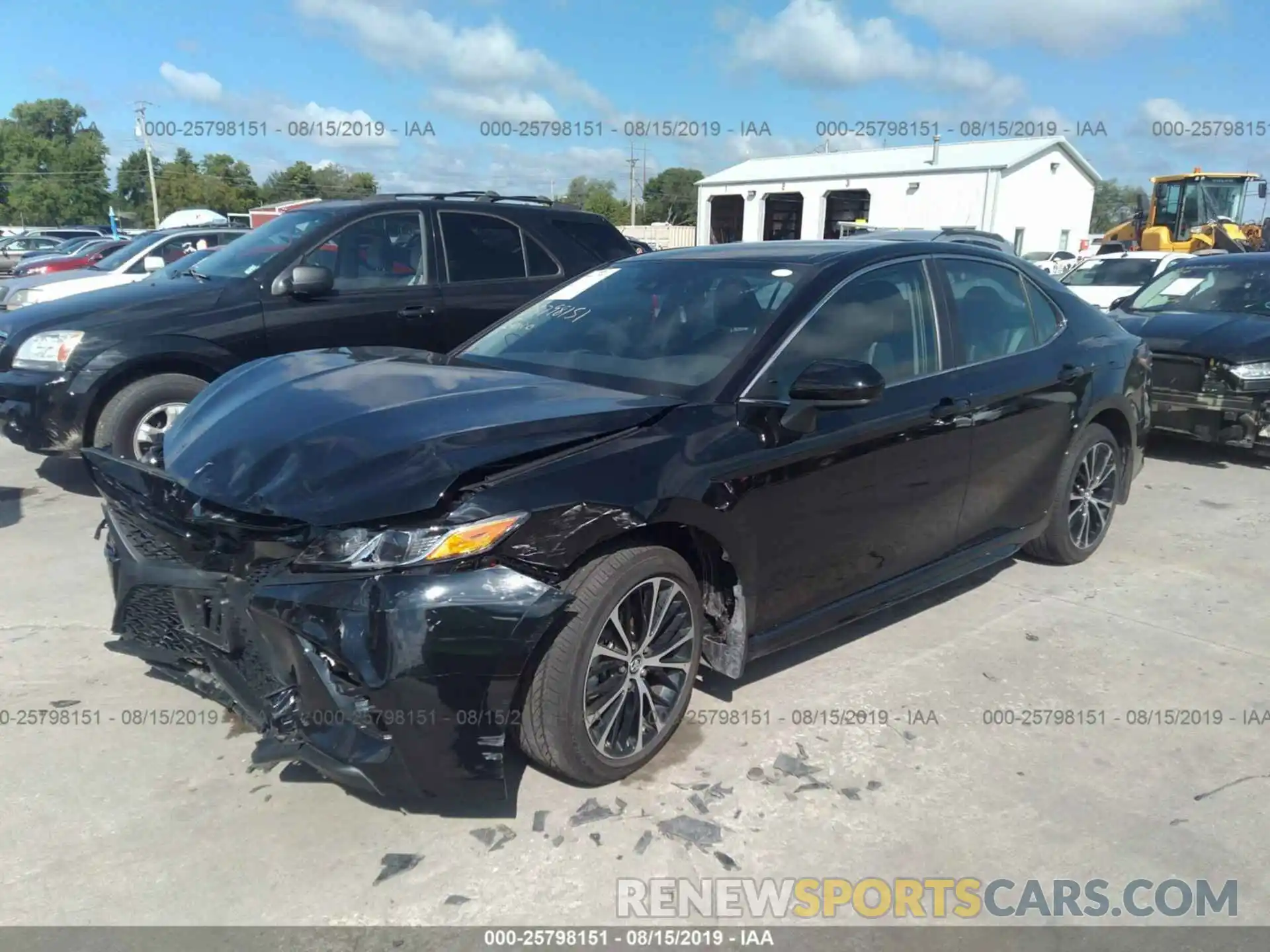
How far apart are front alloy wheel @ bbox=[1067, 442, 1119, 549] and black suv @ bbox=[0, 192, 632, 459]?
3903 millimetres

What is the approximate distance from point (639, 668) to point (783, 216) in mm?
46570

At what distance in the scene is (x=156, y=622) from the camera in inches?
118

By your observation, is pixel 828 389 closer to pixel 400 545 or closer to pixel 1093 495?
pixel 400 545

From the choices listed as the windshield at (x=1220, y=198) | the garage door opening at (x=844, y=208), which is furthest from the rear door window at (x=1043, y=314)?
the garage door opening at (x=844, y=208)

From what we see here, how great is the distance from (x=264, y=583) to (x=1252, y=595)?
4812 millimetres

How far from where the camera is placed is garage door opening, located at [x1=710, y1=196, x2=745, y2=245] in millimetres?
48312

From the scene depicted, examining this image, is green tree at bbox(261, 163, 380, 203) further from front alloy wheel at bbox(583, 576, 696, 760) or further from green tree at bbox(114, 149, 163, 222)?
front alloy wheel at bbox(583, 576, 696, 760)

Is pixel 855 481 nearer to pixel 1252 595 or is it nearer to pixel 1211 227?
pixel 1252 595

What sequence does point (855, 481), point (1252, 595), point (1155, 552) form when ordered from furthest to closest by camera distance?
point (1155, 552) → point (1252, 595) → point (855, 481)

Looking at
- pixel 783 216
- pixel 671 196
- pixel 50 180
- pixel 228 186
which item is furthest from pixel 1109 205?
pixel 50 180

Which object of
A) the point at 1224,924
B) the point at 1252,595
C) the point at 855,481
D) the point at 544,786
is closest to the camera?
the point at 1224,924

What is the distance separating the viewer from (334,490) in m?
2.64

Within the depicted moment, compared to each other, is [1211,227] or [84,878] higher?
[1211,227]

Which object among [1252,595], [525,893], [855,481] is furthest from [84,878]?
[1252,595]
